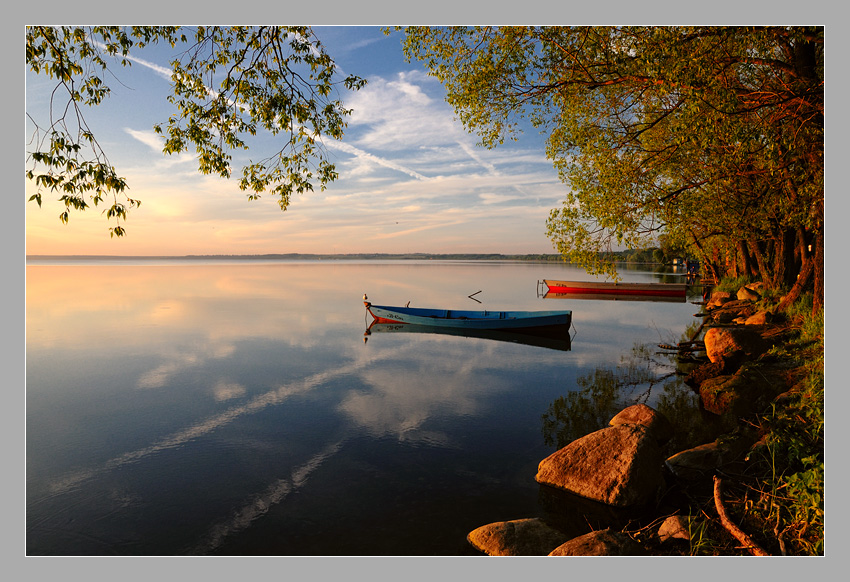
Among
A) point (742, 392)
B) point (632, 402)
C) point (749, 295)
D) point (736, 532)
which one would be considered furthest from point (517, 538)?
point (749, 295)

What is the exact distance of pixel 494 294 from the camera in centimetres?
5859

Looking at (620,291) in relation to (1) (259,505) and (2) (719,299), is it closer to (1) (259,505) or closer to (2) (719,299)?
(2) (719,299)

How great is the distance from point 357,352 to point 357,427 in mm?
10834

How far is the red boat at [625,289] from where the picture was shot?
46.0 meters

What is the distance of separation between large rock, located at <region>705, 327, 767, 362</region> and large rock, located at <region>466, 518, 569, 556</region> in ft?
35.4

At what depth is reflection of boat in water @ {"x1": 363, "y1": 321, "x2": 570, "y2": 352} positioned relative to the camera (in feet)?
82.8

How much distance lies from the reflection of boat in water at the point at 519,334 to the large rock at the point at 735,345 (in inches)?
337

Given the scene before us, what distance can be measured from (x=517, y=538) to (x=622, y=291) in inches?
1865

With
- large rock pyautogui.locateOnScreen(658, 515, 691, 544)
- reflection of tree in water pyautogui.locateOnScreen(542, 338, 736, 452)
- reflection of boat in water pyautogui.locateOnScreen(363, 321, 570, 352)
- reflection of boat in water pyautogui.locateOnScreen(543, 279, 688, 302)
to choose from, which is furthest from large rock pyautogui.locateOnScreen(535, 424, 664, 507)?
reflection of boat in water pyautogui.locateOnScreen(543, 279, 688, 302)

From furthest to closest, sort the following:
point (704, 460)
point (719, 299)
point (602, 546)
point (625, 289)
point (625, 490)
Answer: point (625, 289), point (719, 299), point (704, 460), point (625, 490), point (602, 546)

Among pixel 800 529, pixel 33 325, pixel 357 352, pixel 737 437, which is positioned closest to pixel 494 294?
pixel 357 352

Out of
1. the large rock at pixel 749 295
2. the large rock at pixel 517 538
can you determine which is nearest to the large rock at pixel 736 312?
the large rock at pixel 749 295

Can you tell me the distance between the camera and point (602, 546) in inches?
236

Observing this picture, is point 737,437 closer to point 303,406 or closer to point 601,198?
point 601,198
